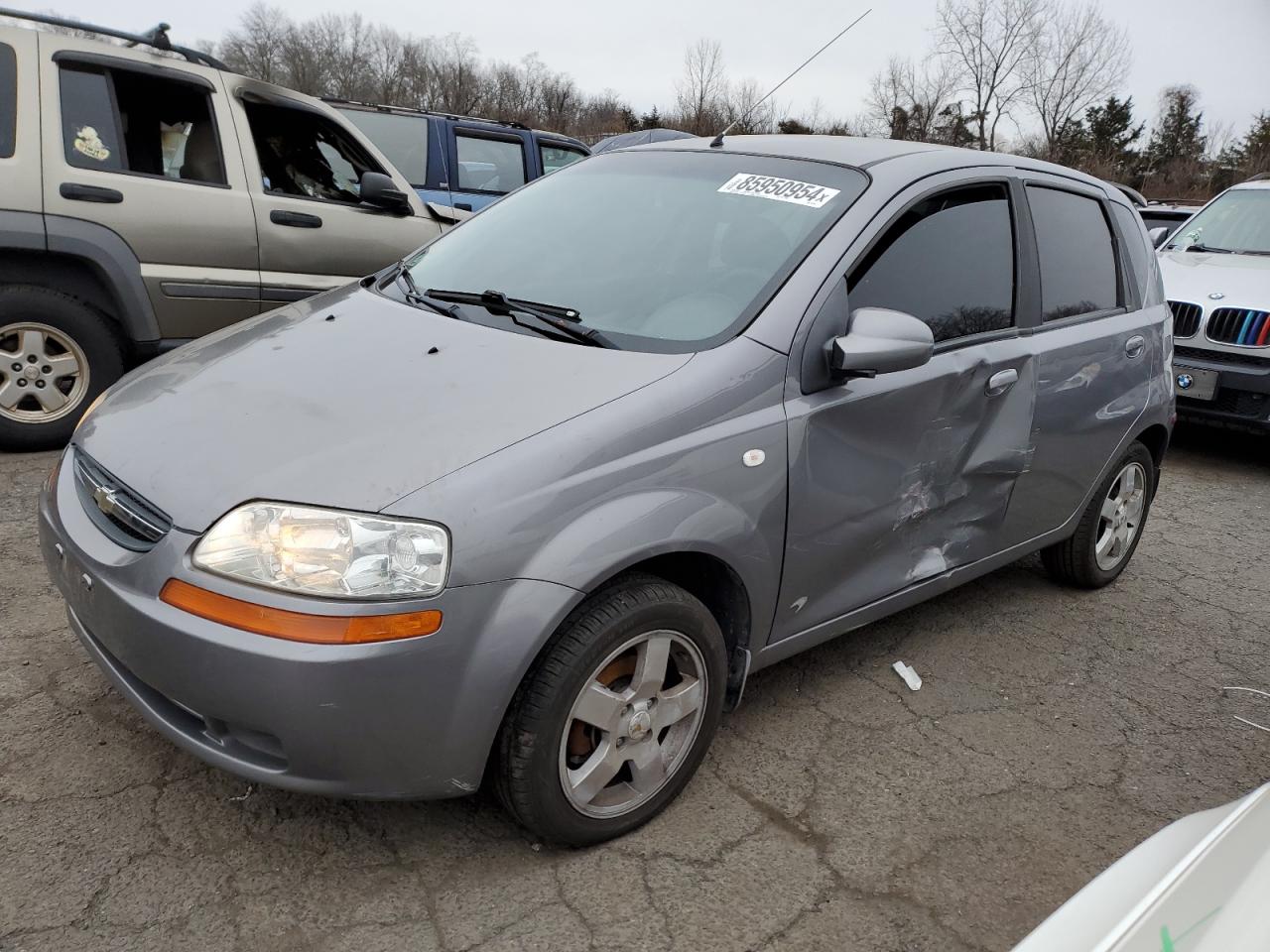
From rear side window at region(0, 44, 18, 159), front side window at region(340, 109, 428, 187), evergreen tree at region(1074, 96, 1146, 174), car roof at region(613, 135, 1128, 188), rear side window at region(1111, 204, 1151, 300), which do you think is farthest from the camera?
evergreen tree at region(1074, 96, 1146, 174)

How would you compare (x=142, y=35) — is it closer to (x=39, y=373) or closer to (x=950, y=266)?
(x=39, y=373)

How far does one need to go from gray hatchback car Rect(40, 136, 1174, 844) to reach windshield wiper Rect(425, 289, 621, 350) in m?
0.01

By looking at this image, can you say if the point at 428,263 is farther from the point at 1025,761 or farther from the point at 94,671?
the point at 1025,761

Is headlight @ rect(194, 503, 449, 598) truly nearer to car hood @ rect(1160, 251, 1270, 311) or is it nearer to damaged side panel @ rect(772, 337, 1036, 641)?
damaged side panel @ rect(772, 337, 1036, 641)

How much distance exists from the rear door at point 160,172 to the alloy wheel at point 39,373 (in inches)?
16.8

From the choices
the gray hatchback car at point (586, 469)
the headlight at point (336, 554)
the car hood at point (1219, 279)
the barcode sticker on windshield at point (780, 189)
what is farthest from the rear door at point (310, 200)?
the car hood at point (1219, 279)

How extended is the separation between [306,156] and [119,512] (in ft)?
12.1

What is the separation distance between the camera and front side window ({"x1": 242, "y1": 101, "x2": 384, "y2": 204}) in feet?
16.8

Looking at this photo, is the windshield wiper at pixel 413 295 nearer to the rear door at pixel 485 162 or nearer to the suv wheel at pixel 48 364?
the suv wheel at pixel 48 364

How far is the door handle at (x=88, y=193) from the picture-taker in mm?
4445

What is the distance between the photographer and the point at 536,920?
2135 millimetres

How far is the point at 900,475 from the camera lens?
9.34ft

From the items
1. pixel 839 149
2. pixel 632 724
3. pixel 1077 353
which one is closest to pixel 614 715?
pixel 632 724

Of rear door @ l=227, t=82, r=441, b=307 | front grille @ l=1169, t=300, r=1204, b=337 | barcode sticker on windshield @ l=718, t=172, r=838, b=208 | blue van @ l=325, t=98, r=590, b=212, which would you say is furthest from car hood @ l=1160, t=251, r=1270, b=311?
rear door @ l=227, t=82, r=441, b=307
